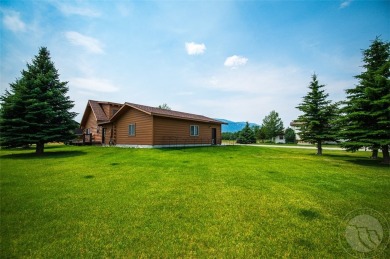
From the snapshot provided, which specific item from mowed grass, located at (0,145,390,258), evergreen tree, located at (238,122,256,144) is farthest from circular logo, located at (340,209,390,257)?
evergreen tree, located at (238,122,256,144)

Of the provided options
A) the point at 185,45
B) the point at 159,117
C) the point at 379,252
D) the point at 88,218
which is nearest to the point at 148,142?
the point at 159,117

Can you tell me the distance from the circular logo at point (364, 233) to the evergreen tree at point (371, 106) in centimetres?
1001

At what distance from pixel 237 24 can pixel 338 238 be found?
16.3 meters

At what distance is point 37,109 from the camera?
1550 cm

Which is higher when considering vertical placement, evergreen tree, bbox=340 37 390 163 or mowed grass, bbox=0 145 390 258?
evergreen tree, bbox=340 37 390 163

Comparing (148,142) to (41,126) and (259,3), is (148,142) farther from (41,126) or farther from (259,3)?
(259,3)

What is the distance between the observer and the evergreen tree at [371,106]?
→ 37.1ft

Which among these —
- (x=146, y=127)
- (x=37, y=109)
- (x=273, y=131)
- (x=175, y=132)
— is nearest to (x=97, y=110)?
(x=37, y=109)

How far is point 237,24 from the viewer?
15367mm

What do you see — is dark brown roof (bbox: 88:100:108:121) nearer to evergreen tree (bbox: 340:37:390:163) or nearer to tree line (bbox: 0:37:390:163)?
tree line (bbox: 0:37:390:163)

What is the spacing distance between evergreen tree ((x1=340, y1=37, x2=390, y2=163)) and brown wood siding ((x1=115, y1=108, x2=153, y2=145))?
53.3 feet

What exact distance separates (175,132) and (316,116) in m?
14.8

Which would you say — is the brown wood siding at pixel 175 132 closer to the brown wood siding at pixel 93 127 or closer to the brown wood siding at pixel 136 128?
the brown wood siding at pixel 136 128

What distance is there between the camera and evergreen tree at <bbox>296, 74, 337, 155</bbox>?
17750mm
